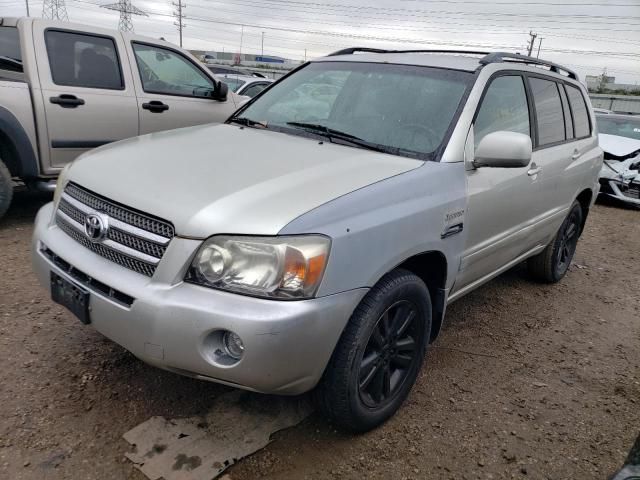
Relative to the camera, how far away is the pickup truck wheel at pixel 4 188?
4562 mm

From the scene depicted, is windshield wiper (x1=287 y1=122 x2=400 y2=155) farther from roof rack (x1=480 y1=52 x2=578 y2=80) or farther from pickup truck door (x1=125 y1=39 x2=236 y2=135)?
pickup truck door (x1=125 y1=39 x2=236 y2=135)

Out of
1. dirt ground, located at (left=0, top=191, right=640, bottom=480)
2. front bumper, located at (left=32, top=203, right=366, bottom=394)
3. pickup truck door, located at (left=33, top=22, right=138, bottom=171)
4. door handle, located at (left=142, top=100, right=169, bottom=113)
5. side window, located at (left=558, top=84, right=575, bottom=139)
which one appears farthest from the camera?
door handle, located at (left=142, top=100, right=169, bottom=113)

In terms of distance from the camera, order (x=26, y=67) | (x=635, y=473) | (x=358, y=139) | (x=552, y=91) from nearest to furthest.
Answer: (x=635, y=473)
(x=358, y=139)
(x=552, y=91)
(x=26, y=67)

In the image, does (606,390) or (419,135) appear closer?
(419,135)

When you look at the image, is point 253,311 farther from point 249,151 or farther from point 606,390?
point 606,390

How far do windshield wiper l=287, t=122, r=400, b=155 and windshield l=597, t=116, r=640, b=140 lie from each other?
910cm

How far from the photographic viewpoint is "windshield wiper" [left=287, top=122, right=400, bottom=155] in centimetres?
276

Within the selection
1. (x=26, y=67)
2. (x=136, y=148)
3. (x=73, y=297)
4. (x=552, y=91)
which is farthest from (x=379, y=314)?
(x=26, y=67)

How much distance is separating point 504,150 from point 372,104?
80 cm

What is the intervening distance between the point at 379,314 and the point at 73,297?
1.27 metres

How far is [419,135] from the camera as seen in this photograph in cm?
281

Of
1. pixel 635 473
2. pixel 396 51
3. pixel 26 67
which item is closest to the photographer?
pixel 635 473

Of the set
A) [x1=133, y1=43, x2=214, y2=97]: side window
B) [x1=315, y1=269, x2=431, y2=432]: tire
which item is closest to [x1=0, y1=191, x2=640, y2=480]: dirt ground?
[x1=315, y1=269, x2=431, y2=432]: tire

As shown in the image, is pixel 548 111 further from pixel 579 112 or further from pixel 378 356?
pixel 378 356
